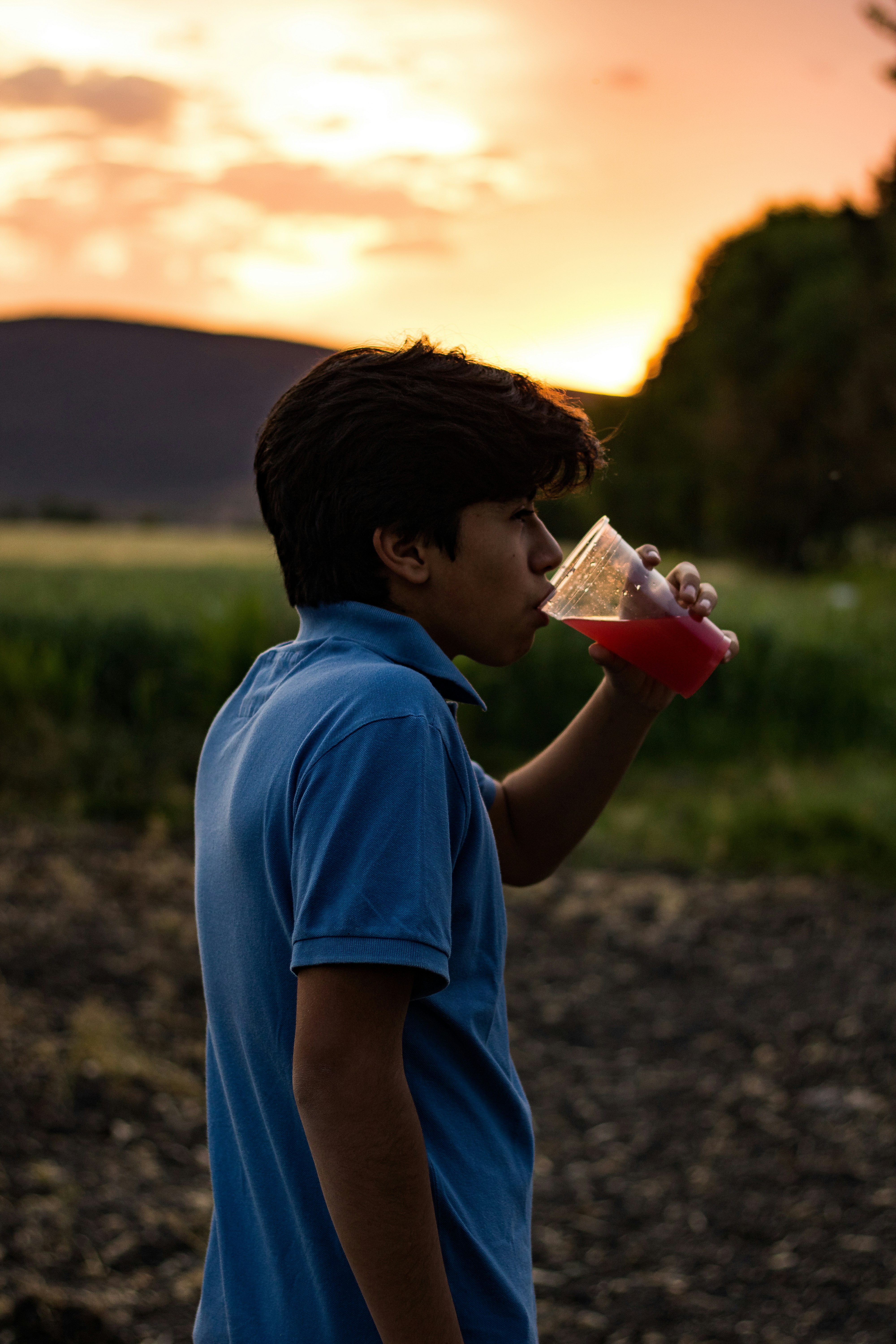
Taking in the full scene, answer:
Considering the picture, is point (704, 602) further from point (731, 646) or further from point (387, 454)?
point (387, 454)

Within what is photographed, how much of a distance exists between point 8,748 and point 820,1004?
492 cm

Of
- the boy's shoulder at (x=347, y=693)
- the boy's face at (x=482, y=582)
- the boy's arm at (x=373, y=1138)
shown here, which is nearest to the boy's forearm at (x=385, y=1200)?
the boy's arm at (x=373, y=1138)

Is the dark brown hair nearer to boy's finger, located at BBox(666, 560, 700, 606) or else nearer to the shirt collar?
the shirt collar

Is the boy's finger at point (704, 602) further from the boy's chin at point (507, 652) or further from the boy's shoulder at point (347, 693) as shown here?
the boy's shoulder at point (347, 693)

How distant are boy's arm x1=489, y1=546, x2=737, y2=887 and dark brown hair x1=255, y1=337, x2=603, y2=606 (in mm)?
493

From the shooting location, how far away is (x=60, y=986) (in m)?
4.61

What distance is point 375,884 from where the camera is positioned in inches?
39.3

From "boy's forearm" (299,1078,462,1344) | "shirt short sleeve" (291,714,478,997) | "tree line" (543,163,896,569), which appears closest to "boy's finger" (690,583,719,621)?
"shirt short sleeve" (291,714,478,997)

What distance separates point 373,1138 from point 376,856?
9.2 inches

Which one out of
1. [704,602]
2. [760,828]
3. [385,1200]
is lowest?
[760,828]

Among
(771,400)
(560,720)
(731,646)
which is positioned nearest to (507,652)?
(731,646)

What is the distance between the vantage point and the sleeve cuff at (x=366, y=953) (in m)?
0.99

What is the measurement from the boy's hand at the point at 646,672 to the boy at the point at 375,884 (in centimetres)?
27

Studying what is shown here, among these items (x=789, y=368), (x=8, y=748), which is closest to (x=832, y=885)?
(x=8, y=748)
